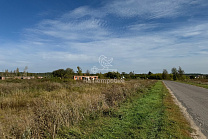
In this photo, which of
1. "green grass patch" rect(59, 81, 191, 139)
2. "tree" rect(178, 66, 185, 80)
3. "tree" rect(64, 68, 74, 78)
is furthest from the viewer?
"tree" rect(178, 66, 185, 80)

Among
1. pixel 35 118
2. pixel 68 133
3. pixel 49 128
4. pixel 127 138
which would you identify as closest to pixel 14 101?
pixel 35 118

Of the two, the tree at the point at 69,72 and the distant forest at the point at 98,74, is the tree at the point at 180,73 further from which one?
the tree at the point at 69,72

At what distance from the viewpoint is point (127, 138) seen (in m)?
3.83

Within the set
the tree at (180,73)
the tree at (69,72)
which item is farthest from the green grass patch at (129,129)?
the tree at (180,73)

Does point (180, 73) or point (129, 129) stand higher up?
point (180, 73)

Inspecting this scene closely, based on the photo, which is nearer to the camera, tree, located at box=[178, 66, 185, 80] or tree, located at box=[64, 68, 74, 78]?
tree, located at box=[64, 68, 74, 78]

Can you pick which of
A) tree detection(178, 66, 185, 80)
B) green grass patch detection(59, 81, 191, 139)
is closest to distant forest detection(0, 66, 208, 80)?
tree detection(178, 66, 185, 80)

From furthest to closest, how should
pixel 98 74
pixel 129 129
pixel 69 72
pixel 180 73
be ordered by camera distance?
1. pixel 180 73
2. pixel 98 74
3. pixel 69 72
4. pixel 129 129

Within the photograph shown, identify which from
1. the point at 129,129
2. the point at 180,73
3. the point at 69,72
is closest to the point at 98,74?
the point at 69,72

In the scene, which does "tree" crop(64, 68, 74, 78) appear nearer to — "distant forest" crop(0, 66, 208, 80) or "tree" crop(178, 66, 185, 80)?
"distant forest" crop(0, 66, 208, 80)

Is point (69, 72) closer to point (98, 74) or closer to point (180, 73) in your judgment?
point (98, 74)

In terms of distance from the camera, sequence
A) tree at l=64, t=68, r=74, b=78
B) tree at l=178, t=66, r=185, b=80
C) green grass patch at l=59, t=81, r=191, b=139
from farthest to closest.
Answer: tree at l=178, t=66, r=185, b=80 → tree at l=64, t=68, r=74, b=78 → green grass patch at l=59, t=81, r=191, b=139

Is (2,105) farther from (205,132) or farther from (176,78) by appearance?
(176,78)

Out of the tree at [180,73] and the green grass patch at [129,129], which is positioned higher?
the tree at [180,73]
